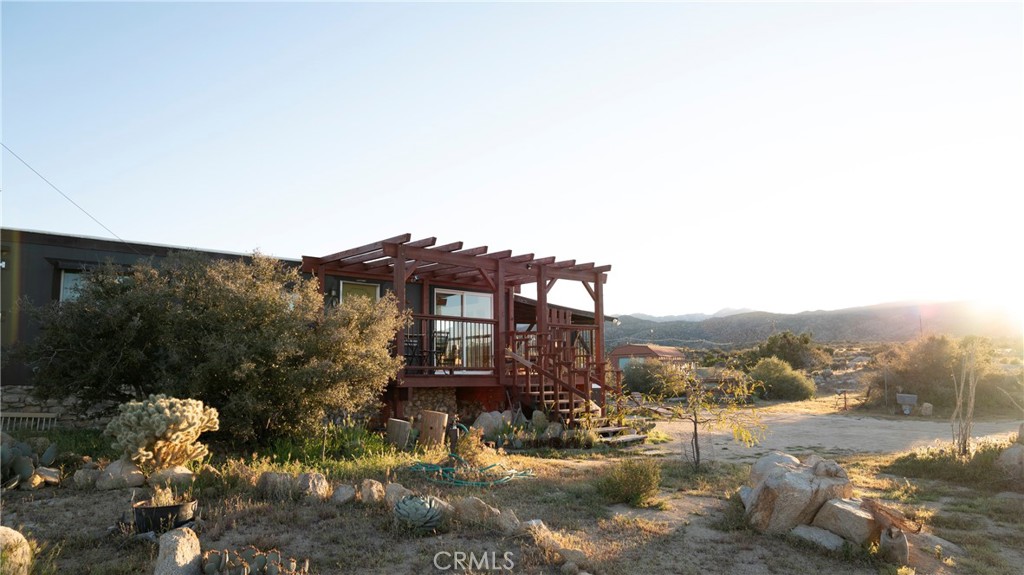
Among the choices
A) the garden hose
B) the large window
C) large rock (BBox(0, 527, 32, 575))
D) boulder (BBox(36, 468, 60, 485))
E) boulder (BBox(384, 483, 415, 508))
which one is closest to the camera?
large rock (BBox(0, 527, 32, 575))

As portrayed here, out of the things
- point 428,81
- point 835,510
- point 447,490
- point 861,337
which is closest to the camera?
point 835,510

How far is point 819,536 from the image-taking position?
551 centimetres

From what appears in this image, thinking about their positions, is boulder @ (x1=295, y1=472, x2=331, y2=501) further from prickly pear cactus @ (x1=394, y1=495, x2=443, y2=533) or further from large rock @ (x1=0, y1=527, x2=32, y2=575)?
large rock @ (x1=0, y1=527, x2=32, y2=575)

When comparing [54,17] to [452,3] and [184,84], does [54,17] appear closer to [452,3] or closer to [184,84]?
[184,84]

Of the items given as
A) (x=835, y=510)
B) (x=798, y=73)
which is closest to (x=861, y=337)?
(x=798, y=73)

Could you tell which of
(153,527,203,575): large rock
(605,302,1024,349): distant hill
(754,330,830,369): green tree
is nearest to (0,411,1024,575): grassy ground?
(153,527,203,575): large rock

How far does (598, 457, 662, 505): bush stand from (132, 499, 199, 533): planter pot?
160 inches

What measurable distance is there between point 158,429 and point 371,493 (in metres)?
2.44

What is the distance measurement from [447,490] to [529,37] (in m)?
6.62

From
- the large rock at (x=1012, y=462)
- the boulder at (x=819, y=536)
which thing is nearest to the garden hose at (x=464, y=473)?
the boulder at (x=819, y=536)

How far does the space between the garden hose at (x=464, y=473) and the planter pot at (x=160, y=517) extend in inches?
106

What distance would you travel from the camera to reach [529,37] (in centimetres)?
972

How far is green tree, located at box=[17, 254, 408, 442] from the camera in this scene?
8133mm

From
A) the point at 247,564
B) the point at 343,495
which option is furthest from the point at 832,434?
the point at 247,564
